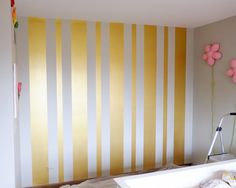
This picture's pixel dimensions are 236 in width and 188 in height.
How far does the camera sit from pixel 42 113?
11.0 ft

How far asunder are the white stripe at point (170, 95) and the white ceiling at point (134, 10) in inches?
16.8

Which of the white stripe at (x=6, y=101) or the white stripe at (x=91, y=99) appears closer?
the white stripe at (x=6, y=101)

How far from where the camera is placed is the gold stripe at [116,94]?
11.8ft

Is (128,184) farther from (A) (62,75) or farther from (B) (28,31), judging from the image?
(B) (28,31)

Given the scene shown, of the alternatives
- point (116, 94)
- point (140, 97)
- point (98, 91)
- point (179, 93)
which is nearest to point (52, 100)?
point (98, 91)

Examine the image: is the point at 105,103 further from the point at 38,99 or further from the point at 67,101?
the point at 38,99

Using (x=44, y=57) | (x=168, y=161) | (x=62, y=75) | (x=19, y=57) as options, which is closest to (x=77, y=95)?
(x=62, y=75)

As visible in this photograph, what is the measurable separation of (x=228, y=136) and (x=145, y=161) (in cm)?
130

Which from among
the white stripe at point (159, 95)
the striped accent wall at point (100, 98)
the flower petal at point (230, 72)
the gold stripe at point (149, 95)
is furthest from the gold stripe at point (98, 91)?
the flower petal at point (230, 72)

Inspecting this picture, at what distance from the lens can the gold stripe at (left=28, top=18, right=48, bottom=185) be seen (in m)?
3.25

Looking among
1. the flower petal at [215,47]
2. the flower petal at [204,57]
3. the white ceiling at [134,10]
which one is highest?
the white ceiling at [134,10]

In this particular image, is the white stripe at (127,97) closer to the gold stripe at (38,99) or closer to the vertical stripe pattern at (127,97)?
the vertical stripe pattern at (127,97)

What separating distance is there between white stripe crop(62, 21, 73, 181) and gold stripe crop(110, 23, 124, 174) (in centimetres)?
62

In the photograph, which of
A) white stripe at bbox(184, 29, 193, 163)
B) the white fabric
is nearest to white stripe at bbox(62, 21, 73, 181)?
white stripe at bbox(184, 29, 193, 163)
